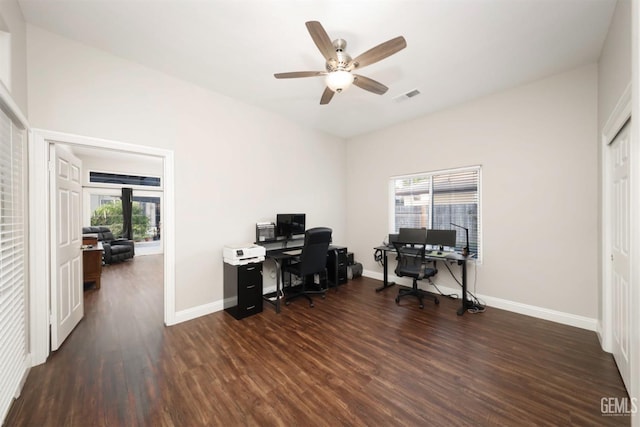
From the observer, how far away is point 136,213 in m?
7.97

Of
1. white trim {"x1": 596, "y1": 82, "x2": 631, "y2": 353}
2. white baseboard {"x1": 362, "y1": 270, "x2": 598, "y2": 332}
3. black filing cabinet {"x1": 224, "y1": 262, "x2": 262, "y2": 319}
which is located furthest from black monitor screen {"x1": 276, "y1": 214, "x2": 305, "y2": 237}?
white trim {"x1": 596, "y1": 82, "x2": 631, "y2": 353}

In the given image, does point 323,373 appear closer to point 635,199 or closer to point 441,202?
point 635,199

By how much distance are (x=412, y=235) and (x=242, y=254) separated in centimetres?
275

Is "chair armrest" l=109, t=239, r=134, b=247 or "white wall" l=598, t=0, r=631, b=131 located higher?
"white wall" l=598, t=0, r=631, b=131

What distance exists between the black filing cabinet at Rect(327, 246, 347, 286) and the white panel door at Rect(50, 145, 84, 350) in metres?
3.41

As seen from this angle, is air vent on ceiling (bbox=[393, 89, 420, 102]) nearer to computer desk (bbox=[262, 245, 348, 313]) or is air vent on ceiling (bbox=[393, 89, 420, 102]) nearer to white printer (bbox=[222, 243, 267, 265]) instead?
computer desk (bbox=[262, 245, 348, 313])

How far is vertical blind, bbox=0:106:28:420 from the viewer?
1.56 m

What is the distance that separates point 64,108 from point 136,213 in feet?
22.3

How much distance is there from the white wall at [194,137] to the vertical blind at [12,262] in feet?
1.88

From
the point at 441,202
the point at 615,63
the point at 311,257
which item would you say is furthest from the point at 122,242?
the point at 615,63

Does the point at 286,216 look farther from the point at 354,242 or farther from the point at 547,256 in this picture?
→ the point at 547,256

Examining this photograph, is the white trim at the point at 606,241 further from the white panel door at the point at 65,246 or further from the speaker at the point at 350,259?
the white panel door at the point at 65,246

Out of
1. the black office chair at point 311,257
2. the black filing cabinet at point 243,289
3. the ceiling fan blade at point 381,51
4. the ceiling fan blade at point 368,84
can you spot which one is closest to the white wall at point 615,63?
the ceiling fan blade at point 381,51

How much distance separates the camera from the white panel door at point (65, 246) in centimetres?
234
